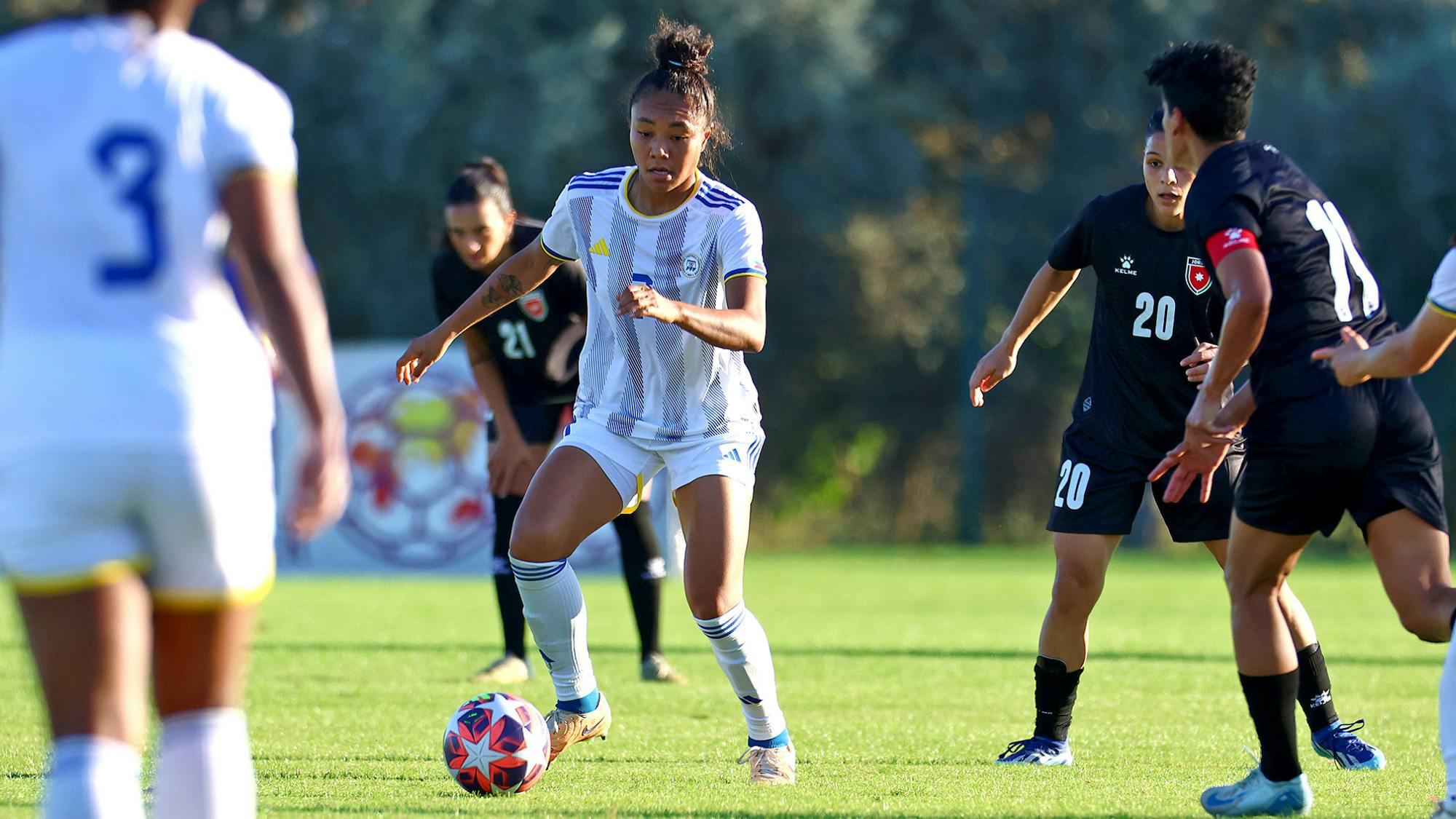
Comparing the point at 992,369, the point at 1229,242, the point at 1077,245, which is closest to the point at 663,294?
the point at 992,369

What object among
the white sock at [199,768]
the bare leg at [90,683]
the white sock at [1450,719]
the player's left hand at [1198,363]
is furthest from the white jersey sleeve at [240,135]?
the player's left hand at [1198,363]

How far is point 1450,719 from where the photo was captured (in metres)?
3.95

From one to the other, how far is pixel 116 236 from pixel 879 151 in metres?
23.1

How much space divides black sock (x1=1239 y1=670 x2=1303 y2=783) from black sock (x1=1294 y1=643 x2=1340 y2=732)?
1.24m

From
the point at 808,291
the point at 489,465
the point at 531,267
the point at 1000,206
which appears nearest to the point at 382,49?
the point at 808,291

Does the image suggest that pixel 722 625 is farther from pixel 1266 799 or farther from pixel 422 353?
pixel 1266 799

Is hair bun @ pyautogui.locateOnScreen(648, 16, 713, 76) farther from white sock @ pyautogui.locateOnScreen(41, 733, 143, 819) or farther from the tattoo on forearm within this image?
white sock @ pyautogui.locateOnScreen(41, 733, 143, 819)

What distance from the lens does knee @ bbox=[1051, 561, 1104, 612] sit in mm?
5680

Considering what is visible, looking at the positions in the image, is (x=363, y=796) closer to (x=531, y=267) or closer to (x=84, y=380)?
(x=531, y=267)

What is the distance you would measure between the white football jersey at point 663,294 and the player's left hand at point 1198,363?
145 cm

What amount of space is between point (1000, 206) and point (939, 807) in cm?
2176

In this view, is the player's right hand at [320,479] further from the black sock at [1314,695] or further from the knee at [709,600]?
the black sock at [1314,695]

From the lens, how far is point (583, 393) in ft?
18.0

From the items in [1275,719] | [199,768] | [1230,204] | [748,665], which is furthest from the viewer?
[748,665]
